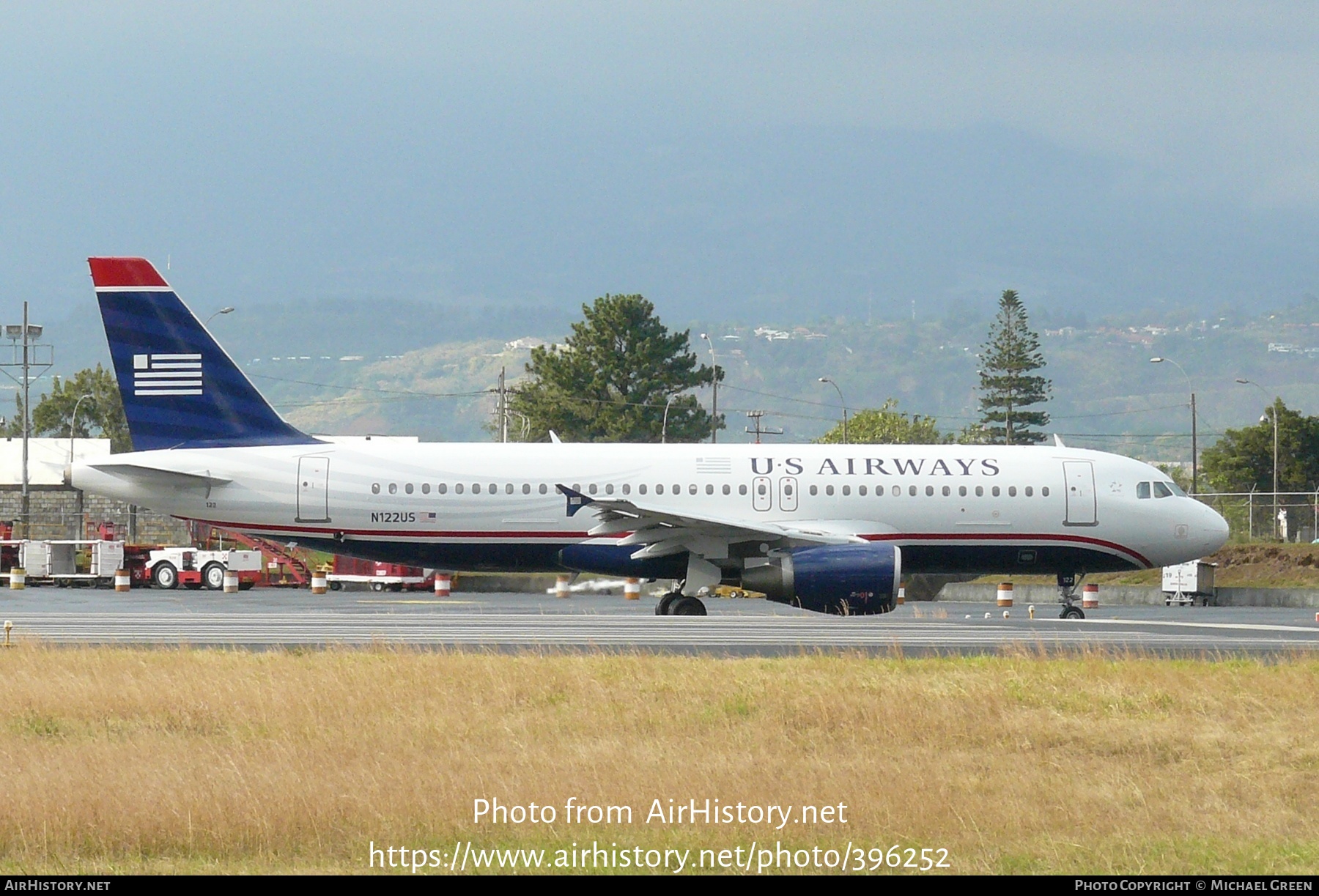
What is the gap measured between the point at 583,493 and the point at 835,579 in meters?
5.31

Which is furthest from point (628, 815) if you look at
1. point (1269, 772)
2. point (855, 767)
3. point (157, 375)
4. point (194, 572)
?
point (194, 572)

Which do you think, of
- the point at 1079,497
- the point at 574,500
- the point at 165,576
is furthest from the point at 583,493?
the point at 165,576

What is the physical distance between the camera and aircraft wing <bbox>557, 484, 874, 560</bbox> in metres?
27.4

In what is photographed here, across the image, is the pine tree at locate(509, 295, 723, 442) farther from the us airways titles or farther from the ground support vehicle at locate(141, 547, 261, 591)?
the us airways titles

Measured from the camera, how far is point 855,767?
1144 centimetres

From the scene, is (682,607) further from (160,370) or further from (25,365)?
(25,365)


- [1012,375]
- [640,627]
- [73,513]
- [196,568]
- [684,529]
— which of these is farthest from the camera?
[1012,375]

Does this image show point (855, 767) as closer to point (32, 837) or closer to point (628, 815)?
point (628, 815)

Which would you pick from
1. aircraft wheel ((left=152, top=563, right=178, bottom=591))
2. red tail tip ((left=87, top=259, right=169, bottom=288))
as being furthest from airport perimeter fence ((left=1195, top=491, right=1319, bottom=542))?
red tail tip ((left=87, top=259, right=169, bottom=288))

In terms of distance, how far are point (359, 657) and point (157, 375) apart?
14096 mm

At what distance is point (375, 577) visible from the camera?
158 ft

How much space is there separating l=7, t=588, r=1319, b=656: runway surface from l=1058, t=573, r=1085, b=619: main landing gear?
0.69m

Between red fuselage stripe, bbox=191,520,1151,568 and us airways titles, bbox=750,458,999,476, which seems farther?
us airways titles, bbox=750,458,999,476

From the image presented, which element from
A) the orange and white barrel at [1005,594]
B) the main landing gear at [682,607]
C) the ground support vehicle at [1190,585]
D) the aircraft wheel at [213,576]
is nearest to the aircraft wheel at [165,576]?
the aircraft wheel at [213,576]
